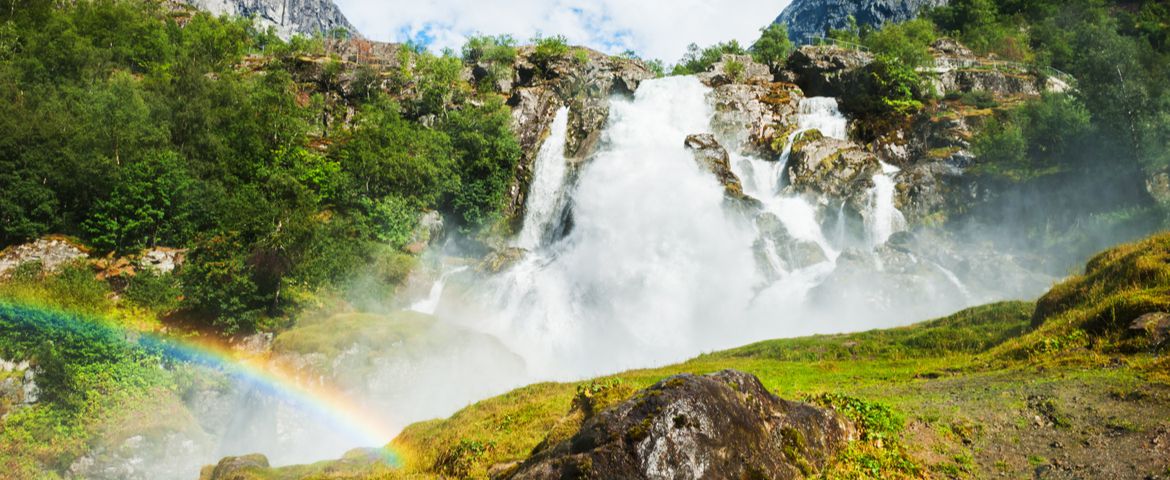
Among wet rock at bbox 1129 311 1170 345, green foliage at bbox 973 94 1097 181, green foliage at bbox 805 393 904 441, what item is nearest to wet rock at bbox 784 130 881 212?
green foliage at bbox 973 94 1097 181

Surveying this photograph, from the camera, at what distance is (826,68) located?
67.6m

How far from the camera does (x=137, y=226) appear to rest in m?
42.2

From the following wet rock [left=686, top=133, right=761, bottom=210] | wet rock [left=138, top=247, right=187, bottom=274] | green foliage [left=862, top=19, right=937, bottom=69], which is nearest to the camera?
wet rock [left=138, top=247, right=187, bottom=274]

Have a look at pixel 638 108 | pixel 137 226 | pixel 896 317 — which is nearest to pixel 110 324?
pixel 137 226

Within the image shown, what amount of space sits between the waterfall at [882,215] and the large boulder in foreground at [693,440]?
41.4m

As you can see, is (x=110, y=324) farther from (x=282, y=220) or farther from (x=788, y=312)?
(x=788, y=312)

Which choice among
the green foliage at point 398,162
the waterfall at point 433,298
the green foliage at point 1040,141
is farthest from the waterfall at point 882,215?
the green foliage at point 398,162

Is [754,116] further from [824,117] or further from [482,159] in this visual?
[482,159]

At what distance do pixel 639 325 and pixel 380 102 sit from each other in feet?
173

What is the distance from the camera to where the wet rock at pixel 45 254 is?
38.6 metres

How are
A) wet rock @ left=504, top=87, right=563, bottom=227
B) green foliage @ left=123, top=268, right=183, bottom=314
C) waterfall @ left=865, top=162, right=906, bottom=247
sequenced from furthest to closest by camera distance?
1. wet rock @ left=504, top=87, right=563, bottom=227
2. waterfall @ left=865, top=162, right=906, bottom=247
3. green foliage @ left=123, top=268, right=183, bottom=314

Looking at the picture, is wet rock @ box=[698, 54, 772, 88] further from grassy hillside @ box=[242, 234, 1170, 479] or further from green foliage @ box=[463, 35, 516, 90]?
grassy hillside @ box=[242, 234, 1170, 479]

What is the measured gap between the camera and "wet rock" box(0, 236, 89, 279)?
38625 millimetres

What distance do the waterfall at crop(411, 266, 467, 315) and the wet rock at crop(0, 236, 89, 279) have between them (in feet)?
80.5
